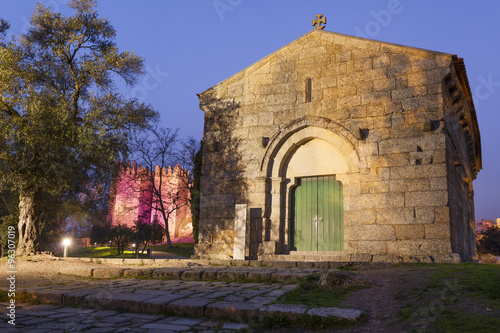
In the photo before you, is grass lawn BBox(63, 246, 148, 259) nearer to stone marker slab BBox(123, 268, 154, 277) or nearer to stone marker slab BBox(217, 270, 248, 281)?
stone marker slab BBox(123, 268, 154, 277)

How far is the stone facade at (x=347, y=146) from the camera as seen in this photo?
955 cm

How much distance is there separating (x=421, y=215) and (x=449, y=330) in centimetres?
632

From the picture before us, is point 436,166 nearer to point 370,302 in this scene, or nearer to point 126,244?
point 370,302

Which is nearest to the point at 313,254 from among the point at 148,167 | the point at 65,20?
the point at 65,20

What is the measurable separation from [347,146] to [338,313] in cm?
696

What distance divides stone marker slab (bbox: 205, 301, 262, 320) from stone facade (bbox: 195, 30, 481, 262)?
5602 mm

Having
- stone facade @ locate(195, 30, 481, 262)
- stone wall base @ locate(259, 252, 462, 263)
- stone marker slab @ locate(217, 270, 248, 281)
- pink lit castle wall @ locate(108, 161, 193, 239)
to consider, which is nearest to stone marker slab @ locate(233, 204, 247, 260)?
stone facade @ locate(195, 30, 481, 262)

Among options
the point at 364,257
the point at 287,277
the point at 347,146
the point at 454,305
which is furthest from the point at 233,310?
the point at 347,146

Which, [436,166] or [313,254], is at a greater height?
[436,166]

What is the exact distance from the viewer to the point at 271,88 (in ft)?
39.3

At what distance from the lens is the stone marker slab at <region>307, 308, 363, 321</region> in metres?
4.03

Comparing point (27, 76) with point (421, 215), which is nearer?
point (421, 215)

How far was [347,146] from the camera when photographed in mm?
10562

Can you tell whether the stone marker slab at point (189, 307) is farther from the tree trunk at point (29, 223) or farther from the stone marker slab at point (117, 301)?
the tree trunk at point (29, 223)
